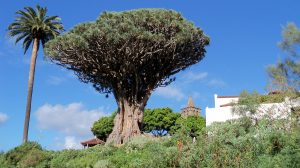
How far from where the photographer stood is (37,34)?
4325cm

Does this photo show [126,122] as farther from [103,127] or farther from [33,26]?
[103,127]


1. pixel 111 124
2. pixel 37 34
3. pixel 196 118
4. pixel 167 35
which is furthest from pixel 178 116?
pixel 167 35

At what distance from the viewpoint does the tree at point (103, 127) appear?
6328cm

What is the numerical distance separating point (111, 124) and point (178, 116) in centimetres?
939

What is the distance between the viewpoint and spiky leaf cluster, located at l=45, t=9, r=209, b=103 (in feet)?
108

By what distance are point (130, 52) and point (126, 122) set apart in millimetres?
5644

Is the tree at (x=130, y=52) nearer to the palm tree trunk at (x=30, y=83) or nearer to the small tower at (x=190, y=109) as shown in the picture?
the palm tree trunk at (x=30, y=83)

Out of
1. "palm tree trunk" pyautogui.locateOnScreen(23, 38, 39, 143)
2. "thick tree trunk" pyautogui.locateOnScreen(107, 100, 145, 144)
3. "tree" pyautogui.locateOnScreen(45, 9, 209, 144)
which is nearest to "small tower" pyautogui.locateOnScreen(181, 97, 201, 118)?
"palm tree trunk" pyautogui.locateOnScreen(23, 38, 39, 143)

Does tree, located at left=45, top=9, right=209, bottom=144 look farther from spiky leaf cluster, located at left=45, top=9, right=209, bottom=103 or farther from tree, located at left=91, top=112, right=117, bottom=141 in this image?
tree, located at left=91, top=112, right=117, bottom=141

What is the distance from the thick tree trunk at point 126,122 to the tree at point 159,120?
86.2 ft

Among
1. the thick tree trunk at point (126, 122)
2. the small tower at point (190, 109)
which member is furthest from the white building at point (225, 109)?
the small tower at point (190, 109)

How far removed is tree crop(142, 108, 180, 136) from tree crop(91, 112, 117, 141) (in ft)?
15.3

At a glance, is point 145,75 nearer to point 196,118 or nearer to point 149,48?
point 149,48

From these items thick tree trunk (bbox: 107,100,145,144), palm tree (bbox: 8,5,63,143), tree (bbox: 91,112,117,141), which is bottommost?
thick tree trunk (bbox: 107,100,145,144)
